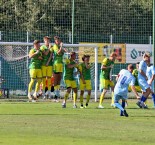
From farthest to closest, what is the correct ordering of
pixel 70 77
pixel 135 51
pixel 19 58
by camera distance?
1. pixel 135 51
2. pixel 19 58
3. pixel 70 77

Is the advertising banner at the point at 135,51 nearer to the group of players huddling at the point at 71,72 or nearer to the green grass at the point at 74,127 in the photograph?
the group of players huddling at the point at 71,72

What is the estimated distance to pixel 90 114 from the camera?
2222cm

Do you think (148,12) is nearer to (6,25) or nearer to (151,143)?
(6,25)

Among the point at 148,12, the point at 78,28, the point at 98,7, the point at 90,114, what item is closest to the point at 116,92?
the point at 90,114

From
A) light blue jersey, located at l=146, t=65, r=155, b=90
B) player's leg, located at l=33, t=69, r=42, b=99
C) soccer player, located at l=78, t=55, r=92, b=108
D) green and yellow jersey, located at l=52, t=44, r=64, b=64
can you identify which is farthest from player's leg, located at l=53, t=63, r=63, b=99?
light blue jersey, located at l=146, t=65, r=155, b=90

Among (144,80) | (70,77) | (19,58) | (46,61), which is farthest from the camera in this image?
(19,58)

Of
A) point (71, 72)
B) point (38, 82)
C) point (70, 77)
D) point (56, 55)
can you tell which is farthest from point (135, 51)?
point (70, 77)

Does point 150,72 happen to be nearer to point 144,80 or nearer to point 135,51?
point 144,80

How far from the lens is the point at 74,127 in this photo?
17531mm

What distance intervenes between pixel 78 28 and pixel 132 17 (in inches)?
131

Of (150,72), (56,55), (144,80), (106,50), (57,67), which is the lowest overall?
(144,80)

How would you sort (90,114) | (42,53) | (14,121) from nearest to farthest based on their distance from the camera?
(14,121)
(90,114)
(42,53)

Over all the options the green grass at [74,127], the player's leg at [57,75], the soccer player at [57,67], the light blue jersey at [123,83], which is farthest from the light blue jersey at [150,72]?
the light blue jersey at [123,83]

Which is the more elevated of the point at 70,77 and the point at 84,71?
the point at 84,71
